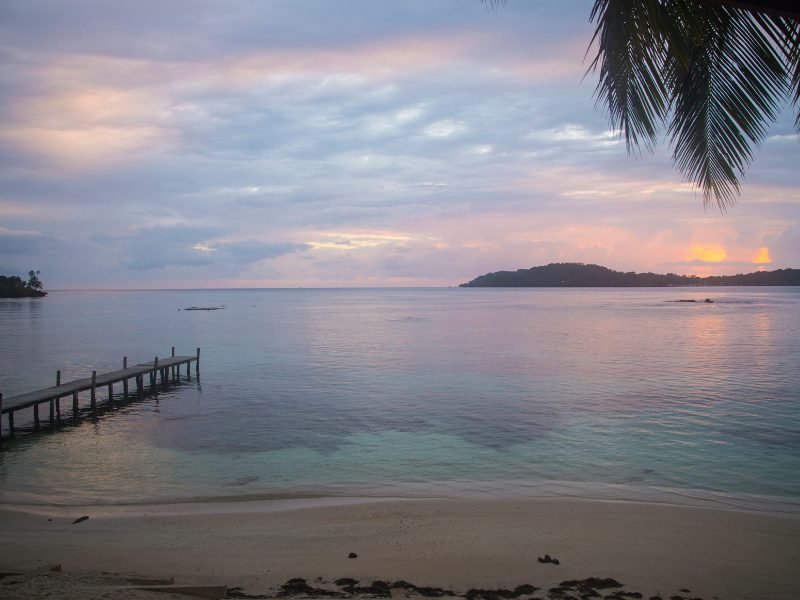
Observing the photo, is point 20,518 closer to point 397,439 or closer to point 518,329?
point 397,439

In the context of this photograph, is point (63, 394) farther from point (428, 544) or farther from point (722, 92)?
point (722, 92)

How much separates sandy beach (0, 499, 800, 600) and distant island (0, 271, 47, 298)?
190m

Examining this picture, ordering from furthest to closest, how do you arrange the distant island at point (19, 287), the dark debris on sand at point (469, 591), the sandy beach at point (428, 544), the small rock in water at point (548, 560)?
the distant island at point (19, 287)
the small rock in water at point (548, 560)
the sandy beach at point (428, 544)
the dark debris on sand at point (469, 591)

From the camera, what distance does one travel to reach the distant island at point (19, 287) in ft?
547

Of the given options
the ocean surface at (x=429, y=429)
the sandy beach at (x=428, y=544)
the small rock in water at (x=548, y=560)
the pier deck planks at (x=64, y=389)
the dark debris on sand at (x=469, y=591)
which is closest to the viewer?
the dark debris on sand at (x=469, y=591)

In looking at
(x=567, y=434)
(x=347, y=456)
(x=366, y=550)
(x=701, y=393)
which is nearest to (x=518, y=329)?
(x=701, y=393)

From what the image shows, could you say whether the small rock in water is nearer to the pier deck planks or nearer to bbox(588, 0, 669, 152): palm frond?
bbox(588, 0, 669, 152): palm frond

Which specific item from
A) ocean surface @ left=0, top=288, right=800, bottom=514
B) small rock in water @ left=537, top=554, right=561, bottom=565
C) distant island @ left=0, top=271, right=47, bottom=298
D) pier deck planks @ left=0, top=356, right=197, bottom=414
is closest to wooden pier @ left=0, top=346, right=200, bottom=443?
pier deck planks @ left=0, top=356, right=197, bottom=414

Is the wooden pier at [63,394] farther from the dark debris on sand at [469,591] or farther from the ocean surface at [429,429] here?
the dark debris on sand at [469,591]

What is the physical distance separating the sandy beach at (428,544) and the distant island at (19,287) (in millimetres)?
189546

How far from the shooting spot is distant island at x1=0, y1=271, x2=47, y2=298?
16662 centimetres

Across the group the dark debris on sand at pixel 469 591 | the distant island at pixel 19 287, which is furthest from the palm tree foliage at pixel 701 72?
the distant island at pixel 19 287

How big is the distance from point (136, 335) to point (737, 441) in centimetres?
5336

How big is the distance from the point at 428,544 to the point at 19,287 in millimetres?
199726
